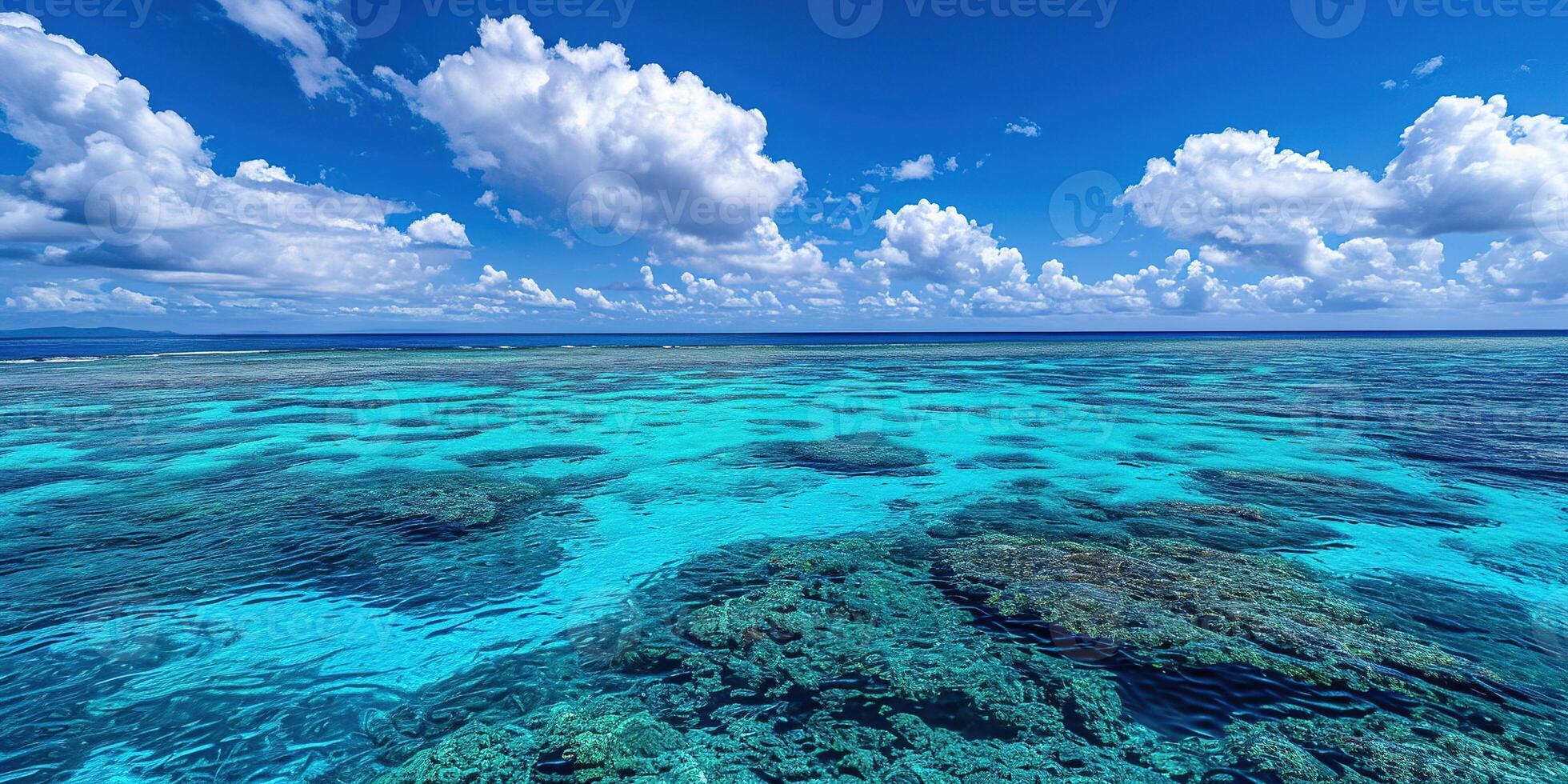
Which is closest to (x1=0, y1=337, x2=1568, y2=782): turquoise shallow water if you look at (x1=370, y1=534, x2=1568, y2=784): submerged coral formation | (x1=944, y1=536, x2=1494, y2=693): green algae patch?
(x1=370, y1=534, x2=1568, y2=784): submerged coral formation

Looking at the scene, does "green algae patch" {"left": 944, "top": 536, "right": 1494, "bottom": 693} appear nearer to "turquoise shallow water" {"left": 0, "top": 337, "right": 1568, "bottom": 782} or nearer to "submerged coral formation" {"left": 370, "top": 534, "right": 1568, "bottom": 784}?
"submerged coral formation" {"left": 370, "top": 534, "right": 1568, "bottom": 784}

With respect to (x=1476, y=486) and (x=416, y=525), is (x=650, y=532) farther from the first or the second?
(x=1476, y=486)

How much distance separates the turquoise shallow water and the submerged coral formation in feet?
0.87

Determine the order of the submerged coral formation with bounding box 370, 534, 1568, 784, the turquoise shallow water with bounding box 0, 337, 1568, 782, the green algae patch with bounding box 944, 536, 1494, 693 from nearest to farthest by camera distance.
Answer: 1. the submerged coral formation with bounding box 370, 534, 1568, 784
2. the turquoise shallow water with bounding box 0, 337, 1568, 782
3. the green algae patch with bounding box 944, 536, 1494, 693

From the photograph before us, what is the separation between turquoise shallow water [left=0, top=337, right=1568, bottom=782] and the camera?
6.57 metres

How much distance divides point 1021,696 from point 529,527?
32.0 ft

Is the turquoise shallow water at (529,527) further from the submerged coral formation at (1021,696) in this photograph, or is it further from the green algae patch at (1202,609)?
the green algae patch at (1202,609)

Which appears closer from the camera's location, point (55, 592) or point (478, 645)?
point (478, 645)

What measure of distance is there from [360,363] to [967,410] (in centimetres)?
A: 6959

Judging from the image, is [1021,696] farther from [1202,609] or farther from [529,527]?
[529,527]

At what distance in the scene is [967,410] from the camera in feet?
96.8

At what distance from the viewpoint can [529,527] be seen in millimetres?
12375

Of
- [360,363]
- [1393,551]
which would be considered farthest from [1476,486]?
[360,363]

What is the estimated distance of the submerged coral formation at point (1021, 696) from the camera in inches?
219
